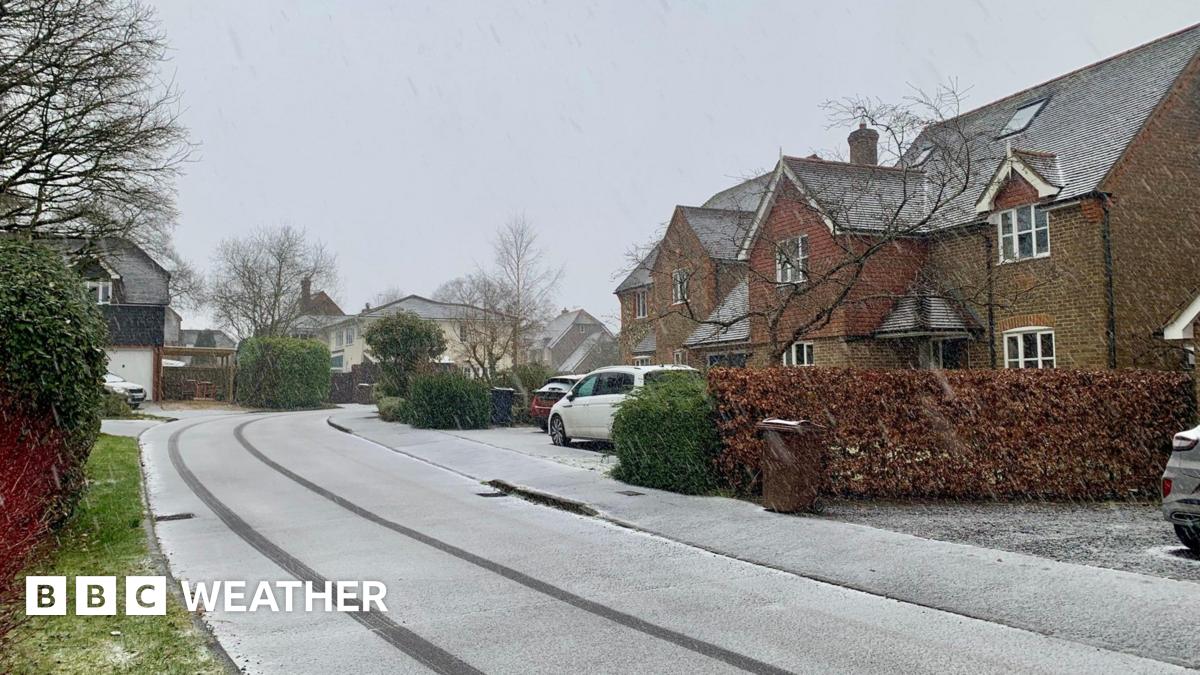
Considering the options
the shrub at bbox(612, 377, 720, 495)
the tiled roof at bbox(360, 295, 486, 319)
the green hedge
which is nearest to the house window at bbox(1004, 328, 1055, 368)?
the shrub at bbox(612, 377, 720, 495)

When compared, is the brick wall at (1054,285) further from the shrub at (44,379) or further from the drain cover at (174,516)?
the shrub at (44,379)

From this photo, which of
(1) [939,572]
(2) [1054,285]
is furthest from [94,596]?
(2) [1054,285]

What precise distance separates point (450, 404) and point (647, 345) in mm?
14160

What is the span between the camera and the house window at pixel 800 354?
22562 mm

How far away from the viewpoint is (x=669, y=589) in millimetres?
6977

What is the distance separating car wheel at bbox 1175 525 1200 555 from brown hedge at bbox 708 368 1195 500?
3359 mm

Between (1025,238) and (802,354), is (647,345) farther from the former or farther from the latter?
(1025,238)

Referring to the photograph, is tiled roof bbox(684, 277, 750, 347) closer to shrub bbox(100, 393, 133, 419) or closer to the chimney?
the chimney

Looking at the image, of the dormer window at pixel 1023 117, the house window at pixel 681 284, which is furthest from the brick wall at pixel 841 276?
the dormer window at pixel 1023 117

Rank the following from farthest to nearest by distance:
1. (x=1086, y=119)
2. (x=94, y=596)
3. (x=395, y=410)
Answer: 1. (x=395, y=410)
2. (x=1086, y=119)
3. (x=94, y=596)

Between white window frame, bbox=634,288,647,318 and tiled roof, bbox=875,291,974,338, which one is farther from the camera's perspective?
white window frame, bbox=634,288,647,318

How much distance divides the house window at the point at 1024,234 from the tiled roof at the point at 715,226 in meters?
10.8

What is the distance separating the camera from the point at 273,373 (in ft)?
132

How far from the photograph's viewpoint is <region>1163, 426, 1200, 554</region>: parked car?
7.80 meters
